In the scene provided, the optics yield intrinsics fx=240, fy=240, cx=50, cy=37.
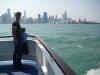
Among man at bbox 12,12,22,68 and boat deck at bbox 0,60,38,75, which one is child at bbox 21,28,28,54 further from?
boat deck at bbox 0,60,38,75

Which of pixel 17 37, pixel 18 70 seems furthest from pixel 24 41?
pixel 18 70

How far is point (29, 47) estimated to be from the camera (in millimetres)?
4621

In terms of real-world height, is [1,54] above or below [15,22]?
below

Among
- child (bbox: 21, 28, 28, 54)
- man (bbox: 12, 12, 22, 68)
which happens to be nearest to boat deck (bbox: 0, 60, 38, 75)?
man (bbox: 12, 12, 22, 68)

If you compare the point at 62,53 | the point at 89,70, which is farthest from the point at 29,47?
the point at 62,53

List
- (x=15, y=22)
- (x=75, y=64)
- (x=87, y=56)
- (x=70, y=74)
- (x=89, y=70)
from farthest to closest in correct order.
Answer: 1. (x=87, y=56)
2. (x=75, y=64)
3. (x=89, y=70)
4. (x=15, y=22)
5. (x=70, y=74)

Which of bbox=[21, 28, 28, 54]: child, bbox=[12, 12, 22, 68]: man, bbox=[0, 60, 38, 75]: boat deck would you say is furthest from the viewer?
→ bbox=[21, 28, 28, 54]: child

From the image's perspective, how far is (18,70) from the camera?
3.91 metres

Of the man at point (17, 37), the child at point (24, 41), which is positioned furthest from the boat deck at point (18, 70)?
the child at point (24, 41)

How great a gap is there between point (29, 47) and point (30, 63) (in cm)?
53

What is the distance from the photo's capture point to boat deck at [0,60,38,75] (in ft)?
12.3

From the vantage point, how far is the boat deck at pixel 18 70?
3.75m

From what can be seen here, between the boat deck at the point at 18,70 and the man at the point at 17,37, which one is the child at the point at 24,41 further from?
the boat deck at the point at 18,70

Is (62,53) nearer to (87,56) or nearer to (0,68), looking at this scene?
(87,56)
